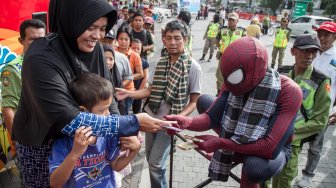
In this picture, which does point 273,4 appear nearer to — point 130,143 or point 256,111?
point 256,111

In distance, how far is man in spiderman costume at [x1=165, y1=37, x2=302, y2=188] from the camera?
1.44 m

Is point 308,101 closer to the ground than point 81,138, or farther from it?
closer to the ground

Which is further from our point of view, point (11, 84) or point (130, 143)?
point (11, 84)

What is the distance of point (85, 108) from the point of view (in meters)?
1.51

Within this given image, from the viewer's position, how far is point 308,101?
7.89ft

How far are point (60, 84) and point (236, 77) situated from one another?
33.8 inches

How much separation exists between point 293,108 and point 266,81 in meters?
0.20

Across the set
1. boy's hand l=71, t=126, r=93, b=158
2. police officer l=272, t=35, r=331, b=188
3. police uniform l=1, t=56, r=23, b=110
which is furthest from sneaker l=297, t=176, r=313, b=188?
police uniform l=1, t=56, r=23, b=110

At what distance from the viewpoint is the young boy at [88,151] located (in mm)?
1375

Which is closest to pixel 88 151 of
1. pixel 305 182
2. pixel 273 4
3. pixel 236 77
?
pixel 236 77

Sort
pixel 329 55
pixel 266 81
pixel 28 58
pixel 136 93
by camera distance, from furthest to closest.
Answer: pixel 329 55, pixel 136 93, pixel 266 81, pixel 28 58

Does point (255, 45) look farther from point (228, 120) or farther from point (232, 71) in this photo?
point (228, 120)

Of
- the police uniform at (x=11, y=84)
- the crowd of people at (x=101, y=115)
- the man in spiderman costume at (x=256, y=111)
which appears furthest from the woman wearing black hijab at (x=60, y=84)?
the police uniform at (x=11, y=84)

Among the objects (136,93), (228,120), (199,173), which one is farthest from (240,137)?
(199,173)
